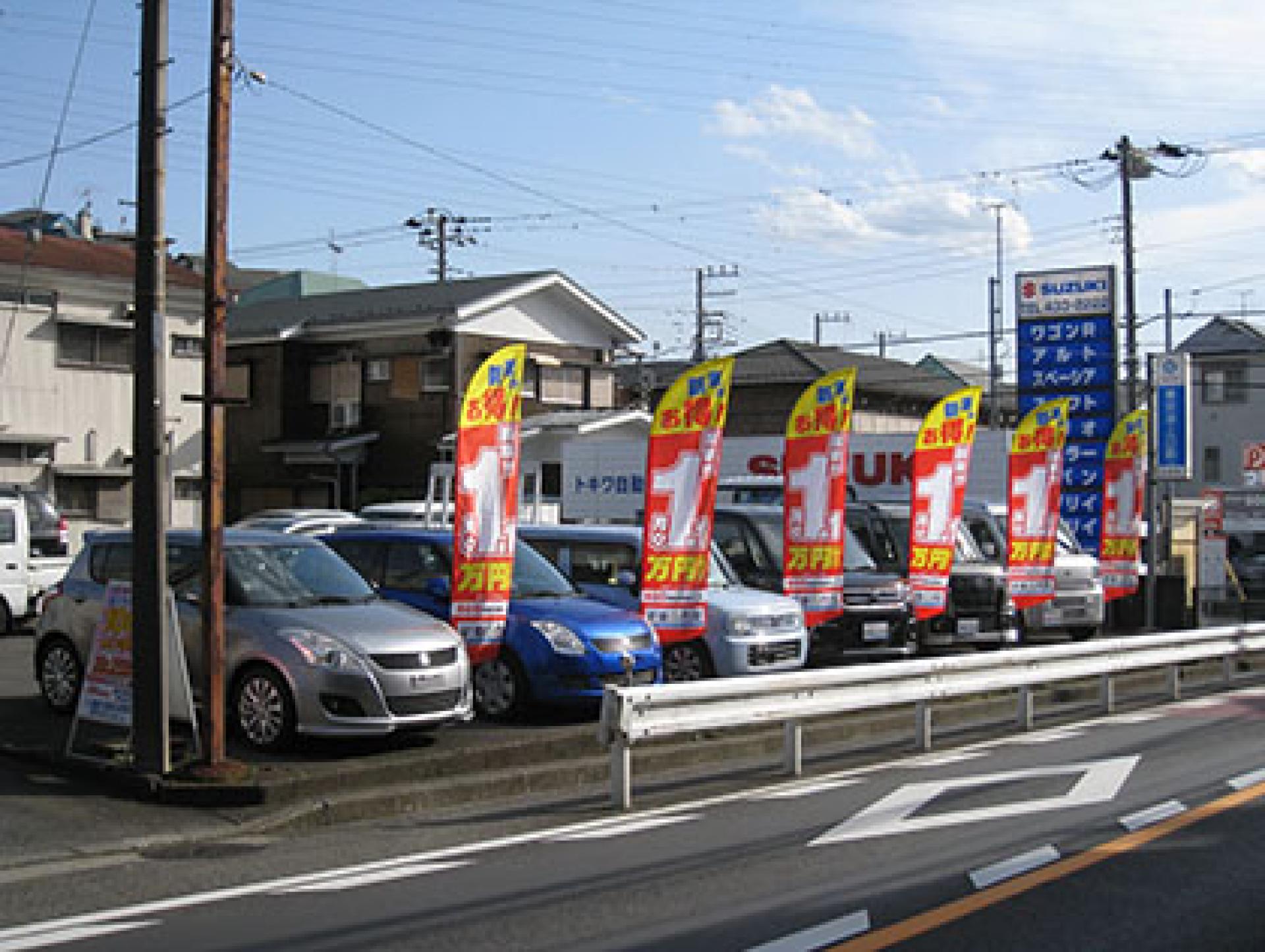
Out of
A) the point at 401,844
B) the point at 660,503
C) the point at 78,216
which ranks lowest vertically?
the point at 401,844

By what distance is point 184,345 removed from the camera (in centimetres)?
3139

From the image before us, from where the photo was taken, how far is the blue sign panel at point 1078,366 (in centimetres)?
2686

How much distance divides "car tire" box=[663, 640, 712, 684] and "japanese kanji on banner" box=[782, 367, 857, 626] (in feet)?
4.82

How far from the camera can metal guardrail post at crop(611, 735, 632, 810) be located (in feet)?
30.3

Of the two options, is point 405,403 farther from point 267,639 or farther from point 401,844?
point 401,844

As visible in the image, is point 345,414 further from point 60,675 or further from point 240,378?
point 60,675

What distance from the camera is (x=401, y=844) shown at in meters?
8.13

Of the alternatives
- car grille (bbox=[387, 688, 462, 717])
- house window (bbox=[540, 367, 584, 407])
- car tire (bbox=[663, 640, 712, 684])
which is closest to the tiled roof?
house window (bbox=[540, 367, 584, 407])

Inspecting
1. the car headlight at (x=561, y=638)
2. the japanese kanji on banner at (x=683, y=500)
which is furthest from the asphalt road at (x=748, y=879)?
the japanese kanji on banner at (x=683, y=500)

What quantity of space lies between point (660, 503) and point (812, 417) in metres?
2.84

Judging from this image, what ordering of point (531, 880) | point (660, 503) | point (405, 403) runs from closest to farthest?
point (531, 880) < point (660, 503) < point (405, 403)

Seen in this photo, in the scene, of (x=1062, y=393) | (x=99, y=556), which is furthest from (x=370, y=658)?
(x=1062, y=393)

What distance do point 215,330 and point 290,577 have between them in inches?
94.9

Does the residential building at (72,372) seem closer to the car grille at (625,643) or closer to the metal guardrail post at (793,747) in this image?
the car grille at (625,643)
